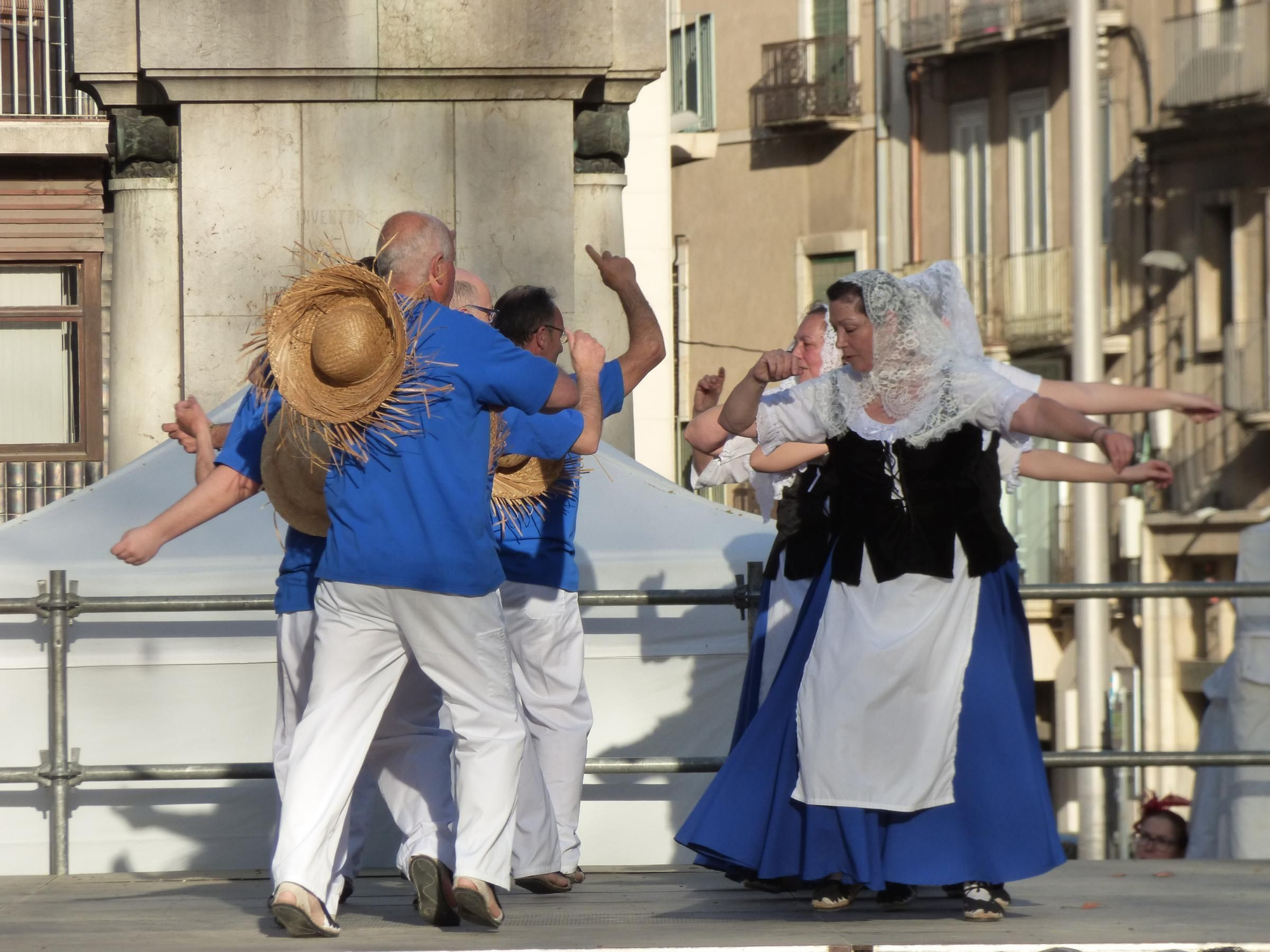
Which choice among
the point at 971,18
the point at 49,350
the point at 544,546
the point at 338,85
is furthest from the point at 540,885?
the point at 971,18

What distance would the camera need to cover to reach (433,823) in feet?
20.5

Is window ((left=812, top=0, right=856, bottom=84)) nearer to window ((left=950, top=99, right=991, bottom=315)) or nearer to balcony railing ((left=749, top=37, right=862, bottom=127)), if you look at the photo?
balcony railing ((left=749, top=37, right=862, bottom=127))

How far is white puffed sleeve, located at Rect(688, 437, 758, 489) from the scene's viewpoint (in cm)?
732

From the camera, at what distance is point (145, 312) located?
10.6 meters

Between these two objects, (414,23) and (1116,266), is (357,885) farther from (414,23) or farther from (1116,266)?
(1116,266)

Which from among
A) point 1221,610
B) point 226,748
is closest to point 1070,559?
point 1221,610

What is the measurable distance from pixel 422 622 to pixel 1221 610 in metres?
26.2

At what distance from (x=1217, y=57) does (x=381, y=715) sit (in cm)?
2704

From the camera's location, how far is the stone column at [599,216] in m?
10.7

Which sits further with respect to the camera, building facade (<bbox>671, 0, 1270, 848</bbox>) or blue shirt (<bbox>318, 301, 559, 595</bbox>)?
building facade (<bbox>671, 0, 1270, 848</bbox>)

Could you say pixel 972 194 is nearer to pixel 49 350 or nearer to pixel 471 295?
pixel 49 350

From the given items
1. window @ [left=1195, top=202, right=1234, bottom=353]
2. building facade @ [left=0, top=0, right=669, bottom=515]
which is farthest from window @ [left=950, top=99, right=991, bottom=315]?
building facade @ [left=0, top=0, right=669, bottom=515]

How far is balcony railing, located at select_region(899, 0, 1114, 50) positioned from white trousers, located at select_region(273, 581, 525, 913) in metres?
27.8

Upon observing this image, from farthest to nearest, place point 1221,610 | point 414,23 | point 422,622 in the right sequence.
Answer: point 1221,610 → point 414,23 → point 422,622
